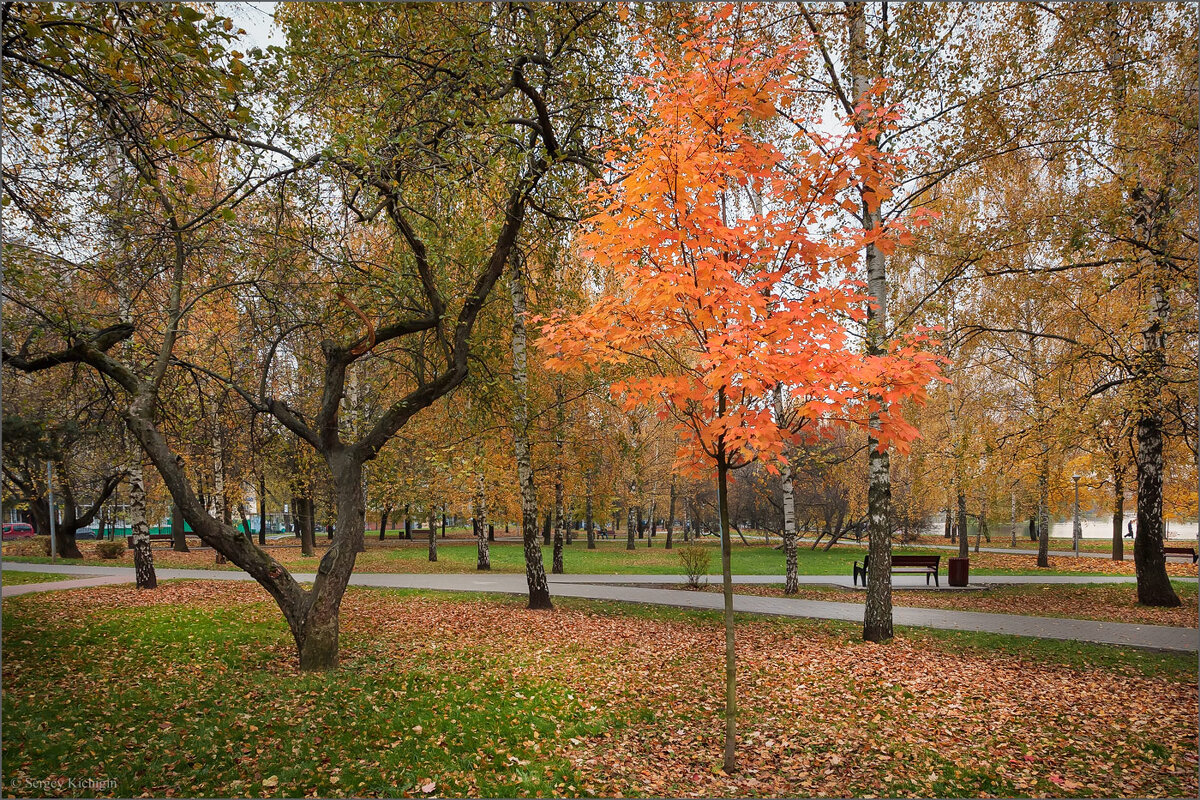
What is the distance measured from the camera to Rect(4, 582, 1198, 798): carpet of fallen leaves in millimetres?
4383

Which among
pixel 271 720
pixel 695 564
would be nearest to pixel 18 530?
pixel 695 564

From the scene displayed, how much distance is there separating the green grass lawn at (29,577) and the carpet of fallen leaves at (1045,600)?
48.5ft

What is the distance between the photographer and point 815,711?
18.6ft

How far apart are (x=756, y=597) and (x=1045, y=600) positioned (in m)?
6.02

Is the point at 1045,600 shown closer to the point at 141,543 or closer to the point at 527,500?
the point at 527,500

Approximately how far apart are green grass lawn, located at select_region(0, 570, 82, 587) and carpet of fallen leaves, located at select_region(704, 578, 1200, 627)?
1479 cm

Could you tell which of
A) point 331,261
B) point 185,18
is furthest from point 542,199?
point 185,18

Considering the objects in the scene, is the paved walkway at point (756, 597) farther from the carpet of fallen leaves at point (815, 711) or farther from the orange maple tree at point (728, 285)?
the orange maple tree at point (728, 285)

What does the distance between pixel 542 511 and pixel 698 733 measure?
21784 mm

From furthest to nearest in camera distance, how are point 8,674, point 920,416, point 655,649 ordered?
1. point 920,416
2. point 655,649
3. point 8,674

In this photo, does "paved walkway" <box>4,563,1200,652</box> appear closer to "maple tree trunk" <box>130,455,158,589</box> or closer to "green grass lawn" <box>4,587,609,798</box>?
"maple tree trunk" <box>130,455,158,589</box>

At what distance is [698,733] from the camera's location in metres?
5.19

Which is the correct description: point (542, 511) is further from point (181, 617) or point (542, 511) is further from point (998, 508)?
point (998, 508)

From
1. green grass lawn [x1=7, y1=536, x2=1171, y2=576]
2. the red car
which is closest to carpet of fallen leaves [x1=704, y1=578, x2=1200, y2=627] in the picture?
green grass lawn [x1=7, y1=536, x2=1171, y2=576]
